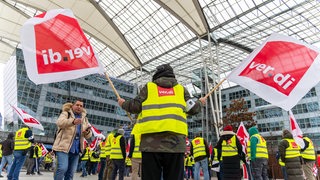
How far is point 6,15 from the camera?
32.9 meters

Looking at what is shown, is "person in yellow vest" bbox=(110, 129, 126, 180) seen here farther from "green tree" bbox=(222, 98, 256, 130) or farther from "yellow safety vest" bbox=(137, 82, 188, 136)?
"green tree" bbox=(222, 98, 256, 130)

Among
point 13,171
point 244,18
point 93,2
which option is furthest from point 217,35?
point 13,171

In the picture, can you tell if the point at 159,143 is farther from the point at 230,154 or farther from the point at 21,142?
the point at 21,142

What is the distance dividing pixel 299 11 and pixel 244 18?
4814 mm

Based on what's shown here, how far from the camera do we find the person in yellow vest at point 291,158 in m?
6.54

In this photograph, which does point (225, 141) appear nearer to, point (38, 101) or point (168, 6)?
point (168, 6)

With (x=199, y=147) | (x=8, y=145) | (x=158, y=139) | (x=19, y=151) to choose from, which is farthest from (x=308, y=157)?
(x=8, y=145)

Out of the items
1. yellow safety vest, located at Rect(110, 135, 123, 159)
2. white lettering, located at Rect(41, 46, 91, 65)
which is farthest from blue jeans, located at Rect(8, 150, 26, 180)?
white lettering, located at Rect(41, 46, 91, 65)

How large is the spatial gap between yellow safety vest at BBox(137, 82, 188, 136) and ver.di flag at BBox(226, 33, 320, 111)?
155cm

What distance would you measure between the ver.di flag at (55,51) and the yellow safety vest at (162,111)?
1.47 meters

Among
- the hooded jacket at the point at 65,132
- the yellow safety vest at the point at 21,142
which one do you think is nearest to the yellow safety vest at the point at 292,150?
the hooded jacket at the point at 65,132

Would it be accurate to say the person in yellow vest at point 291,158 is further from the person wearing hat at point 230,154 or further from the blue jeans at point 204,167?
the blue jeans at point 204,167

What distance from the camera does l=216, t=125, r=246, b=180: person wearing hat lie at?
20.7 feet

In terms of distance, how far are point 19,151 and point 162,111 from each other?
540cm
